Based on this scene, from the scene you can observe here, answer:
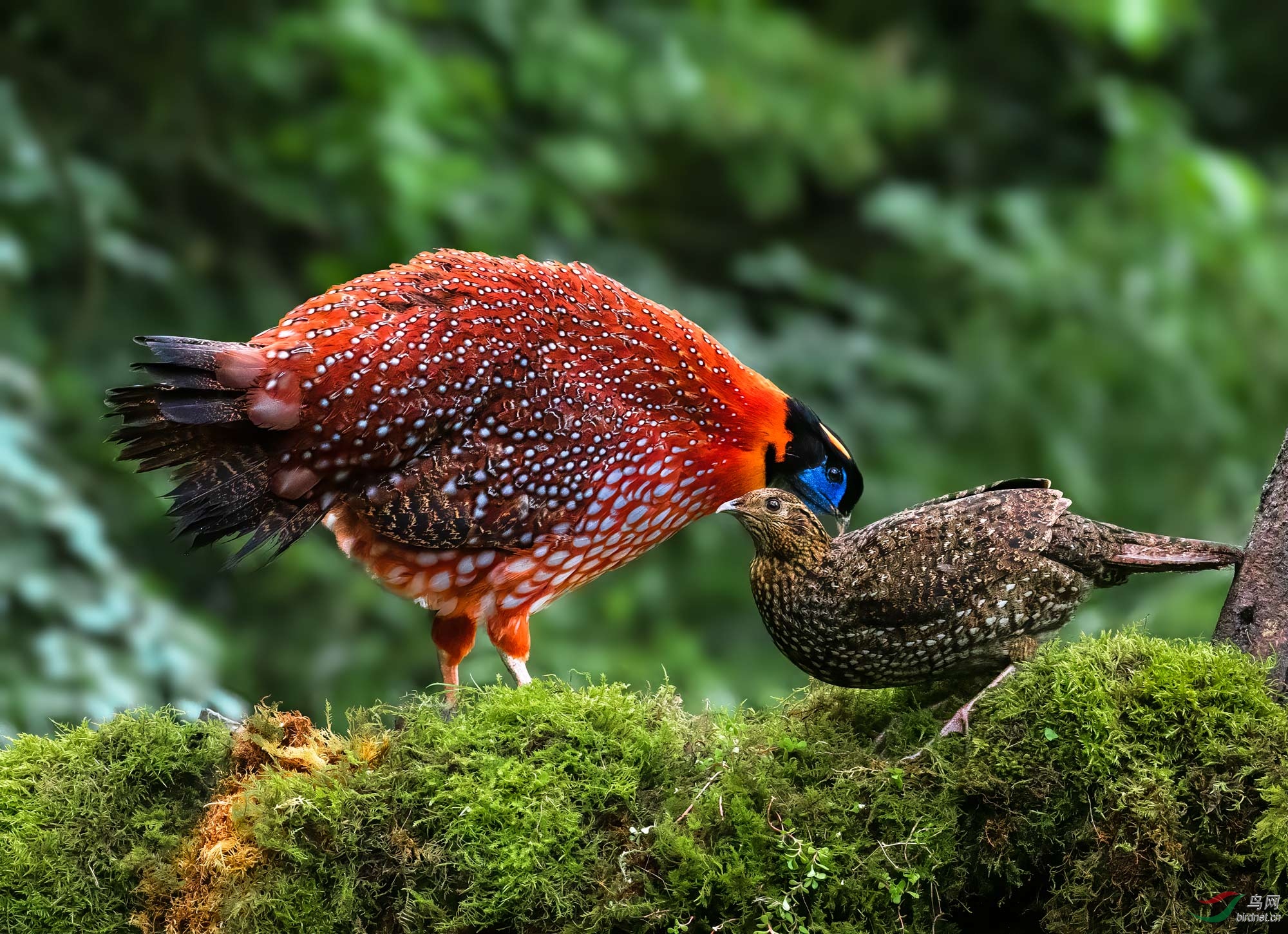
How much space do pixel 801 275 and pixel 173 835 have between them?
4.01 meters

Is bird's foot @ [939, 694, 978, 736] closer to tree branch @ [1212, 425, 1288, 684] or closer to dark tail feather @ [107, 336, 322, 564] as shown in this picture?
tree branch @ [1212, 425, 1288, 684]

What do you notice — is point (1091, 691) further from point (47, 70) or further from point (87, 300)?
point (47, 70)

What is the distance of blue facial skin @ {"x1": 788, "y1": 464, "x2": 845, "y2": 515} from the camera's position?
3.76 meters

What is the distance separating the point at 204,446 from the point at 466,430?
25.6 inches

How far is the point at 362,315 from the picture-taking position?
10.9 ft

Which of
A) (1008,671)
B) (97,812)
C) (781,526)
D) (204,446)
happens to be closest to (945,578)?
(1008,671)

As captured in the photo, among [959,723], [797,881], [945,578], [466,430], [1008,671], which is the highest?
[466,430]

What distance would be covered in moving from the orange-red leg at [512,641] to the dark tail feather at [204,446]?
634 millimetres

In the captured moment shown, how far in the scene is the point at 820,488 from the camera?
3.77 m

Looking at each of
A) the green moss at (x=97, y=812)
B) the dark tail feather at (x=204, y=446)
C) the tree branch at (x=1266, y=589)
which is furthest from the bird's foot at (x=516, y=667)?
the tree branch at (x=1266, y=589)

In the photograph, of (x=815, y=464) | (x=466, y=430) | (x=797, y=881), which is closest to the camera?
(x=797, y=881)

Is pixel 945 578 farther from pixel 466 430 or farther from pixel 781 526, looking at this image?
pixel 466 430

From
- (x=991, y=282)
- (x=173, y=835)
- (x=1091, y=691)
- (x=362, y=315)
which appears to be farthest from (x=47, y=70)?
(x=1091, y=691)

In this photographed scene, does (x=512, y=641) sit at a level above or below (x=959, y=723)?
above
